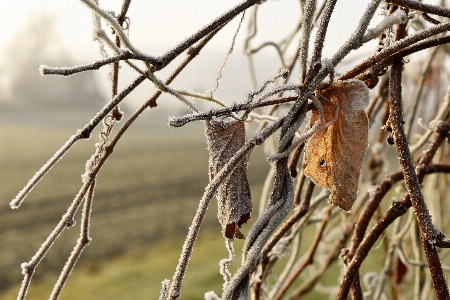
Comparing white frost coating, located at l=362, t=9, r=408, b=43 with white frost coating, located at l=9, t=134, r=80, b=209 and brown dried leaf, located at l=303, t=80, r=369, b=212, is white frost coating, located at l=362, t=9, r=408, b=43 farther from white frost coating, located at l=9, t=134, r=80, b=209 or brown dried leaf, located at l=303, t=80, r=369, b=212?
white frost coating, located at l=9, t=134, r=80, b=209

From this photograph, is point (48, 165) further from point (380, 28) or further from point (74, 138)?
point (380, 28)

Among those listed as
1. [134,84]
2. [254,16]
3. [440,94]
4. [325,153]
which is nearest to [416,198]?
[325,153]

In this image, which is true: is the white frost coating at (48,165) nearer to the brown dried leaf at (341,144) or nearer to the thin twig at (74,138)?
the thin twig at (74,138)

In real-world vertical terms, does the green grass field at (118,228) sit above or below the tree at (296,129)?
above

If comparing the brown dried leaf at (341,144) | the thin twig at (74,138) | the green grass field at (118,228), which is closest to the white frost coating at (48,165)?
the thin twig at (74,138)

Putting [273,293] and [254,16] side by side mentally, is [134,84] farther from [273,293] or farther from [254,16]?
[273,293]
